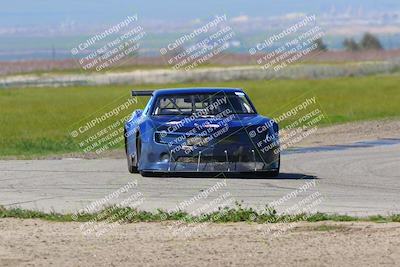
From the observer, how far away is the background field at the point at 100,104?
3347 centimetres

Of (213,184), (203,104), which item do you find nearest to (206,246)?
(213,184)

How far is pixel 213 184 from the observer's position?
18.2 metres

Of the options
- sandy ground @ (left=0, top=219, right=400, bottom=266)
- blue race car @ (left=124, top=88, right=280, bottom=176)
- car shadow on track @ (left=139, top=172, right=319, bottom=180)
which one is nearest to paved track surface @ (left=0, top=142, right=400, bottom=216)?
car shadow on track @ (left=139, top=172, right=319, bottom=180)

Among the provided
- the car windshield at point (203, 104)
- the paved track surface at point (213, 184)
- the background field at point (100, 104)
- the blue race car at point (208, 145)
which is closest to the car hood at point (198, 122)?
the blue race car at point (208, 145)

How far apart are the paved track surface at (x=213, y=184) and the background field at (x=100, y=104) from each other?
20.5 feet

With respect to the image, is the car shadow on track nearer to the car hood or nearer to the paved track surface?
the paved track surface

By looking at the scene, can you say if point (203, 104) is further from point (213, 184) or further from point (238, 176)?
point (213, 184)

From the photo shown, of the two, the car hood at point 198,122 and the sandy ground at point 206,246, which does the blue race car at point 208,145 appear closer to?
the car hood at point 198,122

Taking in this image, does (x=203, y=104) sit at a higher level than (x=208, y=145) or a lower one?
higher

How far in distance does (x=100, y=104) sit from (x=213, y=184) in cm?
3761

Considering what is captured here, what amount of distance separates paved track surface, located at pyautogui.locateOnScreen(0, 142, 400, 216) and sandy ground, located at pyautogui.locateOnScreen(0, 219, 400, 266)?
1.75m

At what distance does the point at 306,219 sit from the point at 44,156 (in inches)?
483

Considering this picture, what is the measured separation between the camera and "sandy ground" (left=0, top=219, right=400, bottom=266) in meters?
11.4

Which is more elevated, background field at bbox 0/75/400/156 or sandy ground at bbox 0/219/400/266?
sandy ground at bbox 0/219/400/266
